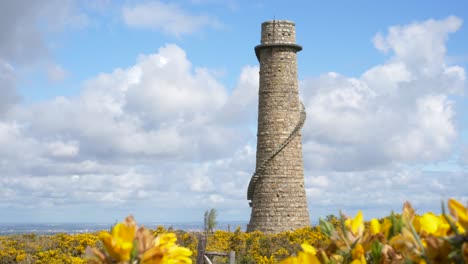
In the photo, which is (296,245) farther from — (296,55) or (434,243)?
(434,243)

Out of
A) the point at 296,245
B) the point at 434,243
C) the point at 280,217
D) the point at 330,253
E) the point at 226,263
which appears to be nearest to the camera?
the point at 434,243

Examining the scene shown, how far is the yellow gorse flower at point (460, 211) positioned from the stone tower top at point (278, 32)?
2400cm

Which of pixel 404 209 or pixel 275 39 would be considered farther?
pixel 275 39

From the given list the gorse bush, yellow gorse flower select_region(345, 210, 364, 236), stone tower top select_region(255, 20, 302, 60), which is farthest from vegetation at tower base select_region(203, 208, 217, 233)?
yellow gorse flower select_region(345, 210, 364, 236)

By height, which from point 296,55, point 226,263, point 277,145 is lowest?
point 226,263

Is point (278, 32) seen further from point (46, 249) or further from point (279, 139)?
point (46, 249)

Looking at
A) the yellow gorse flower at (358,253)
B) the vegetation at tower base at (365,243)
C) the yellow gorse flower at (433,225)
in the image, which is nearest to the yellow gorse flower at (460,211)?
the vegetation at tower base at (365,243)

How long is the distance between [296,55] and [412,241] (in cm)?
2438

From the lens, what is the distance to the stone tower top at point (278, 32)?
992 inches

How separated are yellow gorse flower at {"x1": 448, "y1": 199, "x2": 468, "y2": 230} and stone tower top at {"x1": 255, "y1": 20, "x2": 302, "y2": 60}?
2390 cm

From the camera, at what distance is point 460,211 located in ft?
4.45

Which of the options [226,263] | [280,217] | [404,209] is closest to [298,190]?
[280,217]

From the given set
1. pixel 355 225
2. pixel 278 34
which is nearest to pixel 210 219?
pixel 278 34

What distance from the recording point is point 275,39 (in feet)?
82.6
